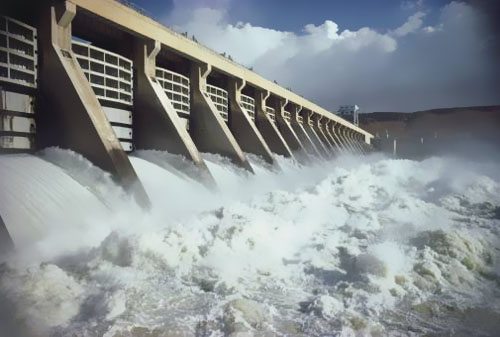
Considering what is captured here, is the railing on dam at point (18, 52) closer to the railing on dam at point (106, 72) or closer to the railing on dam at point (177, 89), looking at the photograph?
the railing on dam at point (106, 72)

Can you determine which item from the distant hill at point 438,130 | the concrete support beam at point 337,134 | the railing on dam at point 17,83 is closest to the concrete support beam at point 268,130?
the railing on dam at point 17,83

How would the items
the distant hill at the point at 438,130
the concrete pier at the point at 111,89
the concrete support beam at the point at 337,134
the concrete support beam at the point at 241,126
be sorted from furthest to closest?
the distant hill at the point at 438,130 → the concrete support beam at the point at 337,134 → the concrete support beam at the point at 241,126 → the concrete pier at the point at 111,89

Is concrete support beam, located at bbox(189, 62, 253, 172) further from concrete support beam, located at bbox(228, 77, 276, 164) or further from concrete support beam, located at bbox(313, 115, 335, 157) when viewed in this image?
concrete support beam, located at bbox(313, 115, 335, 157)

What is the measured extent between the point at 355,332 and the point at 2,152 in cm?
550

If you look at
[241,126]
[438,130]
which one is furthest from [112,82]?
[438,130]

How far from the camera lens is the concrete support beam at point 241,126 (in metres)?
12.5

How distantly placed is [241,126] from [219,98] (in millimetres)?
1143

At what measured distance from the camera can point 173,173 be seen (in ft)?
25.9

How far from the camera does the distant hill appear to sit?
30.1m

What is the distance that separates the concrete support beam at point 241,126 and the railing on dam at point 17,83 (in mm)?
7127

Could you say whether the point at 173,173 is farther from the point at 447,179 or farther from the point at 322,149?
the point at 322,149

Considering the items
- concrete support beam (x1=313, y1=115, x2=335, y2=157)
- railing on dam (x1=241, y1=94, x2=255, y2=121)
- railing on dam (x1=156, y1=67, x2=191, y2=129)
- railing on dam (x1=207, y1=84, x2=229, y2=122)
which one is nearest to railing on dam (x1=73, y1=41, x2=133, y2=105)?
railing on dam (x1=156, y1=67, x2=191, y2=129)

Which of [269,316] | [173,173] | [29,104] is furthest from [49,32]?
[269,316]

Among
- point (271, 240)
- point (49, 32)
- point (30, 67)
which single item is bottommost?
point (271, 240)
